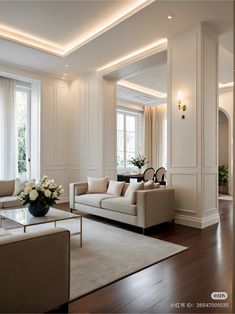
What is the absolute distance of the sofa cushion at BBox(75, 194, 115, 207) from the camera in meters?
4.75

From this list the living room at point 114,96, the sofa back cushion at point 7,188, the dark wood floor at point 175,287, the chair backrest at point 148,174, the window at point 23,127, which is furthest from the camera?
the chair backrest at point 148,174

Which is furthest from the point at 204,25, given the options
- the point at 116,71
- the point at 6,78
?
the point at 6,78

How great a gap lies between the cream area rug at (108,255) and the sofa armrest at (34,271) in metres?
0.38

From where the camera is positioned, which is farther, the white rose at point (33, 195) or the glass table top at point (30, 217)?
the white rose at point (33, 195)

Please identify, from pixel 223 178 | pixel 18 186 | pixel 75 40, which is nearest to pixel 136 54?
pixel 75 40

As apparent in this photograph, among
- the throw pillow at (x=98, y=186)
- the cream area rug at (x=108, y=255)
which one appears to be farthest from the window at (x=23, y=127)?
the cream area rug at (x=108, y=255)

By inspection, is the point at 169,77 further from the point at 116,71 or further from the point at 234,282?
the point at 234,282

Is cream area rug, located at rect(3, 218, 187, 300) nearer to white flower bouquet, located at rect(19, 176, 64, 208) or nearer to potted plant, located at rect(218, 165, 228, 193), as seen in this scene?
white flower bouquet, located at rect(19, 176, 64, 208)

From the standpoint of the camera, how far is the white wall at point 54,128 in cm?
666

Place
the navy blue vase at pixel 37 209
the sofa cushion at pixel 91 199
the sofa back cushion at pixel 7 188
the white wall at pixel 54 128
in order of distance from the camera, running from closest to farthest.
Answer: the navy blue vase at pixel 37 209 < the sofa cushion at pixel 91 199 < the sofa back cushion at pixel 7 188 < the white wall at pixel 54 128

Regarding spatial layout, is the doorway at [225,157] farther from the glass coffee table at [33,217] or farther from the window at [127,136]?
the glass coffee table at [33,217]

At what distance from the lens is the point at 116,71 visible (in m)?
6.10

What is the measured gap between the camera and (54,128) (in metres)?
6.92

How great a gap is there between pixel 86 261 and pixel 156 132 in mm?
8137
